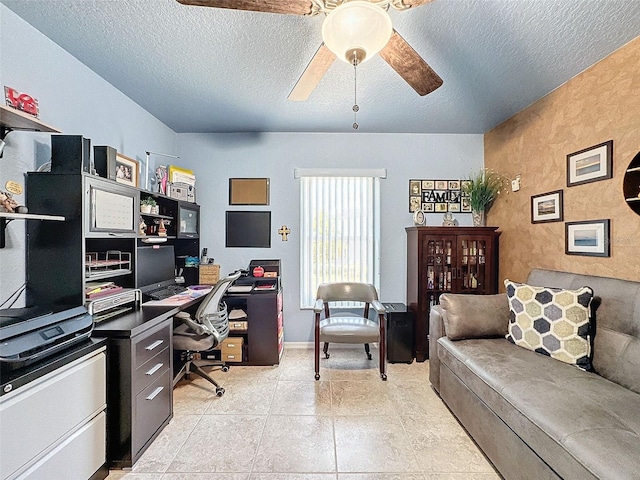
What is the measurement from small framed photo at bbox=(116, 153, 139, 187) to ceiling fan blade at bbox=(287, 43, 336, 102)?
1.47m

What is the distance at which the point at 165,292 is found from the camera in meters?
2.72

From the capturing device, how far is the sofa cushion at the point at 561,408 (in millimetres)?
1108

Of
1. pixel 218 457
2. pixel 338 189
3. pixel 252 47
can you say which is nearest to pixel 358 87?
pixel 252 47

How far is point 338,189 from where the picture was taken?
3.54 metres

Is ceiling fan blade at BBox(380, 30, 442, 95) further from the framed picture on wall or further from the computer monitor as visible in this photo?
the computer monitor

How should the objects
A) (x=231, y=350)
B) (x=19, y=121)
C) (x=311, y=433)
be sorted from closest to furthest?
(x=19, y=121), (x=311, y=433), (x=231, y=350)

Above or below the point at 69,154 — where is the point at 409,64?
above

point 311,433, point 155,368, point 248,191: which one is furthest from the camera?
point 248,191

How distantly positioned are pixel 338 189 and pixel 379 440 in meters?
2.55

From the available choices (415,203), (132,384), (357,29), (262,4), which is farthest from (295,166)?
(132,384)

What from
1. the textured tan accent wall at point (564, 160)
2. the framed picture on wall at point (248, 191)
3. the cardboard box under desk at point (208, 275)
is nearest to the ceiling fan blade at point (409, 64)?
the textured tan accent wall at point (564, 160)

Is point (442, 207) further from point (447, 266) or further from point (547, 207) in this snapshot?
point (547, 207)

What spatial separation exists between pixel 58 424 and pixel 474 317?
8.53 feet

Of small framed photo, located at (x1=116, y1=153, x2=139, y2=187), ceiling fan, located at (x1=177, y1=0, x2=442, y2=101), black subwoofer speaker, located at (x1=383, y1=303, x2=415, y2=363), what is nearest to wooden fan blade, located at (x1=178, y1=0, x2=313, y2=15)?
ceiling fan, located at (x1=177, y1=0, x2=442, y2=101)
